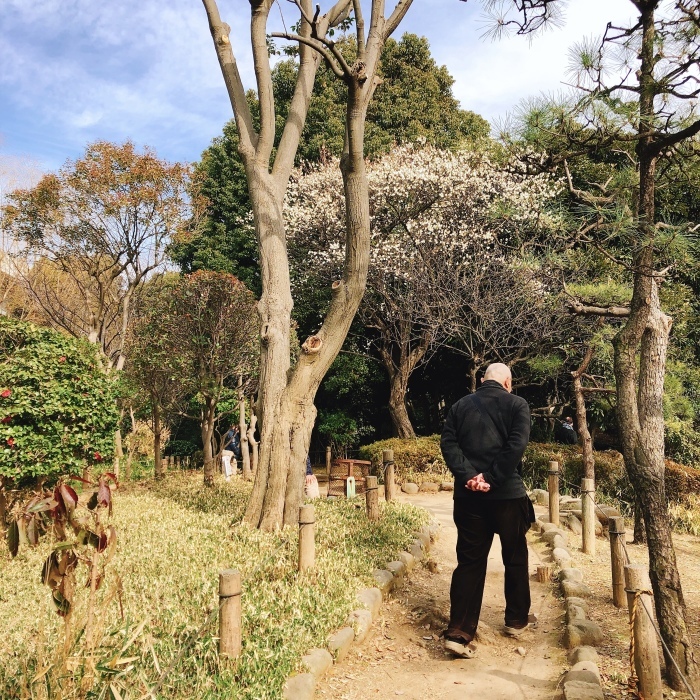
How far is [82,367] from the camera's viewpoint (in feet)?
26.2

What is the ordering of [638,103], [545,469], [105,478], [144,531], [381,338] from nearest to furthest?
[105,478] < [638,103] < [144,531] < [545,469] < [381,338]

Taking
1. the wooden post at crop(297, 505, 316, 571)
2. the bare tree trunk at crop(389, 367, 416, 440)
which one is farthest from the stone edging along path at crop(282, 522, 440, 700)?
the bare tree trunk at crop(389, 367, 416, 440)

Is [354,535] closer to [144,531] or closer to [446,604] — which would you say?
[446,604]

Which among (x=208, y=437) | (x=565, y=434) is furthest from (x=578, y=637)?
(x=565, y=434)

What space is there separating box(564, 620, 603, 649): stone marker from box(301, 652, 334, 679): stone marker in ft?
5.61

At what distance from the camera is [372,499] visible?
757 centimetres

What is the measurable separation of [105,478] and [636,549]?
7.50 m

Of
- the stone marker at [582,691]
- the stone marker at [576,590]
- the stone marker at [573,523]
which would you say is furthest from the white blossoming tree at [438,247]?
the stone marker at [582,691]

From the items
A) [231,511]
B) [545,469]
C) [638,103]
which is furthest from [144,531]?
[545,469]

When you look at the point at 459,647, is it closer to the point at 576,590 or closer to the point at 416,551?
the point at 576,590

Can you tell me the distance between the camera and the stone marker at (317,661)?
381 centimetres

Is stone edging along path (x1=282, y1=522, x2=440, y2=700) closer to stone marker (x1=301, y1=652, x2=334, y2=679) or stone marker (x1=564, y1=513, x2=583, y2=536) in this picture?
stone marker (x1=301, y1=652, x2=334, y2=679)

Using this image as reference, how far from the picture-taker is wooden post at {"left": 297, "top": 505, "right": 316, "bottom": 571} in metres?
5.09

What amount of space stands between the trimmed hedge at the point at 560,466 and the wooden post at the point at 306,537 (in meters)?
7.83
